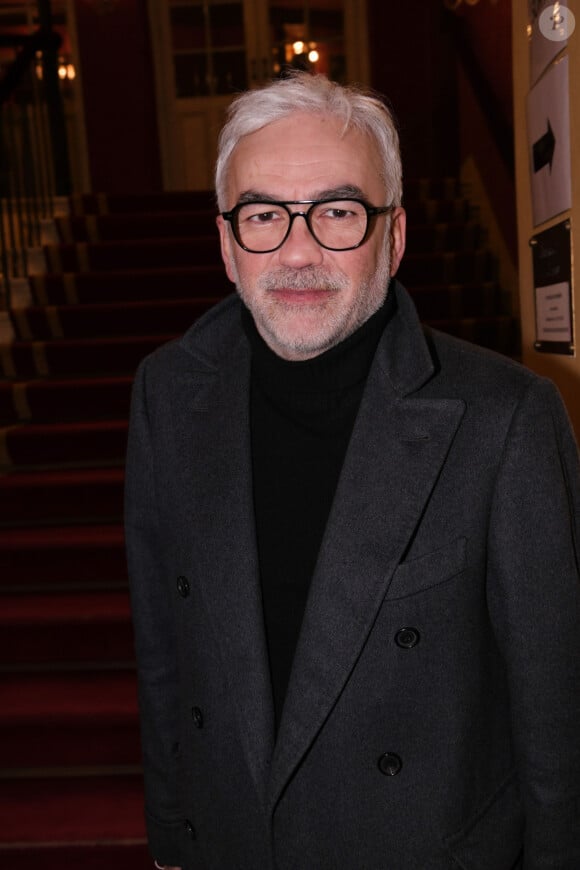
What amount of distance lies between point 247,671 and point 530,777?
0.40 meters

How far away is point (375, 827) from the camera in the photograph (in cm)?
102

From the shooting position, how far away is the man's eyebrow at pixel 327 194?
102 centimetres

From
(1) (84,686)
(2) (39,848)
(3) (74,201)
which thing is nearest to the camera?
(2) (39,848)

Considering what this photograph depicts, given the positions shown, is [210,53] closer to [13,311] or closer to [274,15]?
[274,15]

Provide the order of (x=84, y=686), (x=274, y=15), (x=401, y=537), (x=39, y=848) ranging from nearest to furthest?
(x=401, y=537) → (x=39, y=848) → (x=84, y=686) → (x=274, y=15)

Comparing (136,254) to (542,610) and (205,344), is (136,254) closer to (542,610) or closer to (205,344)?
(205,344)

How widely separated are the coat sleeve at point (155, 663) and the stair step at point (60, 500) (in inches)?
80.2

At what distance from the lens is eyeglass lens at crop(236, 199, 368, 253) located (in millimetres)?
1026

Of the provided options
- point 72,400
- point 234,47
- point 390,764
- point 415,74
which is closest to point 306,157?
point 390,764

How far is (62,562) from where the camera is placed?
3.04 m

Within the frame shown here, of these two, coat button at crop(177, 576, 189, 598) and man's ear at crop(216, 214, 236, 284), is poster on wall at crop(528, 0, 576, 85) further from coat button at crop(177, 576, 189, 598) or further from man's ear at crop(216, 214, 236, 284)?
coat button at crop(177, 576, 189, 598)

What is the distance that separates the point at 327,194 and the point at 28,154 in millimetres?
4446

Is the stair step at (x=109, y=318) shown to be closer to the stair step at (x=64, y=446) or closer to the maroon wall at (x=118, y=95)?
the stair step at (x=64, y=446)

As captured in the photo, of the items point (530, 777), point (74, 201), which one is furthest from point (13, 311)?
point (530, 777)
